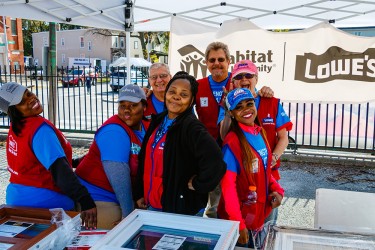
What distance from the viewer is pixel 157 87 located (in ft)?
10.5

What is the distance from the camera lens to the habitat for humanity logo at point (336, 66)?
5688 millimetres

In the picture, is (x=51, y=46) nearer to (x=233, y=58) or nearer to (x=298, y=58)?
(x=233, y=58)

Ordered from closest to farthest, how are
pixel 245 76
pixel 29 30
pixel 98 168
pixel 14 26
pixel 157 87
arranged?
pixel 98 168 → pixel 245 76 → pixel 157 87 → pixel 14 26 → pixel 29 30

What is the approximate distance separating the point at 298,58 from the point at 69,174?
490 cm

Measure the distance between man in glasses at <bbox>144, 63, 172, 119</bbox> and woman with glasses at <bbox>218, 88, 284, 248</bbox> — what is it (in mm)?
1087

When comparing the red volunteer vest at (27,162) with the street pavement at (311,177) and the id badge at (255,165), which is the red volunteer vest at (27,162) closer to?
the id badge at (255,165)

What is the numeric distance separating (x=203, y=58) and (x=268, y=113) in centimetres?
366

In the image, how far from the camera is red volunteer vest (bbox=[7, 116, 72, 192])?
6.79ft

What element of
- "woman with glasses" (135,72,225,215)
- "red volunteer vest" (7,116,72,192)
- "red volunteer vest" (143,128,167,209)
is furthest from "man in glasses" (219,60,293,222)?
"red volunteer vest" (7,116,72,192)

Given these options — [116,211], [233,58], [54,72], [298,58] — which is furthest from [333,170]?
[54,72]

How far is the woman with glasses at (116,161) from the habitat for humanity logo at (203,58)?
12.4 feet

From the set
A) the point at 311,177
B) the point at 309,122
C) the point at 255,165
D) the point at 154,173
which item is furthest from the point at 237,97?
the point at 309,122

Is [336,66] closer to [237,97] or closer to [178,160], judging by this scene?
[237,97]

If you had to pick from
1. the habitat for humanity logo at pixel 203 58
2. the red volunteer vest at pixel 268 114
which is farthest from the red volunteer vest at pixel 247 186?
the habitat for humanity logo at pixel 203 58
